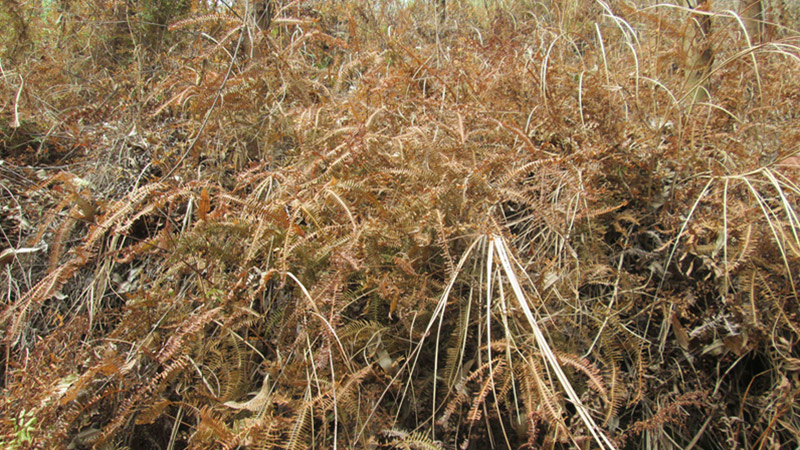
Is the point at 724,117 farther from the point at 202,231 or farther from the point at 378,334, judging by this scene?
the point at 202,231

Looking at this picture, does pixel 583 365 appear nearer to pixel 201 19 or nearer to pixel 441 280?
pixel 441 280

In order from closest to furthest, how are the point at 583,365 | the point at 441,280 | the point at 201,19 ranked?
1. the point at 583,365
2. the point at 441,280
3. the point at 201,19

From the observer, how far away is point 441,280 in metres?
1.32

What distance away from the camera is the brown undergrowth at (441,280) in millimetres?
1128

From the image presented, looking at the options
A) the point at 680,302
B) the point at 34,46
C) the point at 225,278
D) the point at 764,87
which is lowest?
the point at 680,302

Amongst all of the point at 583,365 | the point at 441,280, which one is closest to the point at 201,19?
the point at 441,280

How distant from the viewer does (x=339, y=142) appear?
1625mm

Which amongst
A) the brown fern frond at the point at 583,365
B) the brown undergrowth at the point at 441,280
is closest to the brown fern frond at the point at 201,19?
the brown undergrowth at the point at 441,280

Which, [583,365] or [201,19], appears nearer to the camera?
[583,365]

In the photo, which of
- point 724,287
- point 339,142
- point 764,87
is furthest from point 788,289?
point 339,142

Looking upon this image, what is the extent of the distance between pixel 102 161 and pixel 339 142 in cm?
95

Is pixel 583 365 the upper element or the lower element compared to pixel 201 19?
lower

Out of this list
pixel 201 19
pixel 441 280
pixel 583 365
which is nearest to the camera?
pixel 583 365

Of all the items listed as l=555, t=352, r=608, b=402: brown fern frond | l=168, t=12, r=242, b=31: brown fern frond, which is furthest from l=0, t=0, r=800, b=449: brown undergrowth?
l=168, t=12, r=242, b=31: brown fern frond
